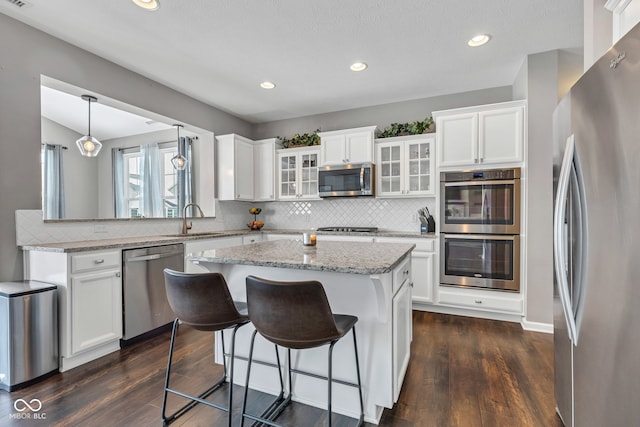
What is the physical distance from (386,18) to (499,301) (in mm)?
3034

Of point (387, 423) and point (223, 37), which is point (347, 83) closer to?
point (223, 37)

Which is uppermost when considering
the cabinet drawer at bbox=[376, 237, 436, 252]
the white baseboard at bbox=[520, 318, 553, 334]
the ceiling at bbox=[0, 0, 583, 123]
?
the ceiling at bbox=[0, 0, 583, 123]

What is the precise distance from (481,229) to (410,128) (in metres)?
1.57

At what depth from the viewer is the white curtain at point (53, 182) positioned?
16.0 feet

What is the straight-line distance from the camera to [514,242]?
3.15m

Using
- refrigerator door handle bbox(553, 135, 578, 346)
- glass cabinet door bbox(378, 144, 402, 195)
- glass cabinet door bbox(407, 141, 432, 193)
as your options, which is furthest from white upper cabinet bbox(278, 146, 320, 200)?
refrigerator door handle bbox(553, 135, 578, 346)

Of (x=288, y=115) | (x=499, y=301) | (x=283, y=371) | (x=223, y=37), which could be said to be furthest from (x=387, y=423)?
(x=288, y=115)

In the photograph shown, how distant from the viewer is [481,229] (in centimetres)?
328

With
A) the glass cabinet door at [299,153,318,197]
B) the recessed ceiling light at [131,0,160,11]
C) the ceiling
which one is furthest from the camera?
the glass cabinet door at [299,153,318,197]

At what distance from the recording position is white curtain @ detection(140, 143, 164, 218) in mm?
5027

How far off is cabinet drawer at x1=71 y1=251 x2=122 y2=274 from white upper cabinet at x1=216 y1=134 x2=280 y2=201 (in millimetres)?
2009

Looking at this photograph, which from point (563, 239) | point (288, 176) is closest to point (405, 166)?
point (288, 176)

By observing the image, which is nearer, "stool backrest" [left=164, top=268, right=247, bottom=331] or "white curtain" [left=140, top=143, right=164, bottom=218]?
"stool backrest" [left=164, top=268, right=247, bottom=331]

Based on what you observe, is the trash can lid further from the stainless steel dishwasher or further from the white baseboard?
the white baseboard
